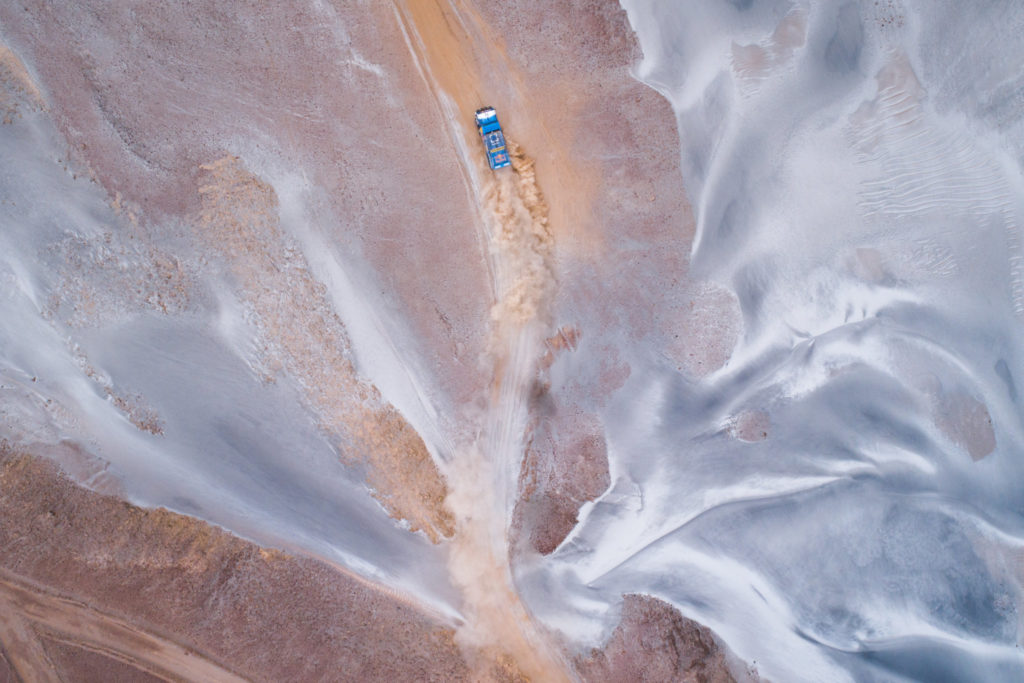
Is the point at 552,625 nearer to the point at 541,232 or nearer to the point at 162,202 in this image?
the point at 541,232

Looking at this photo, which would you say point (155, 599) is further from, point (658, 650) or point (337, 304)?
point (658, 650)

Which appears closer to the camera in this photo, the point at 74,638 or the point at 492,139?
the point at 74,638

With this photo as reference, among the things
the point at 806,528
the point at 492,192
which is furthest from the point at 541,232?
the point at 806,528

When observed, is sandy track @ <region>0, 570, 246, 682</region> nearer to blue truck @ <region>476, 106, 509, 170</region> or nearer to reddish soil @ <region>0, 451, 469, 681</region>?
reddish soil @ <region>0, 451, 469, 681</region>

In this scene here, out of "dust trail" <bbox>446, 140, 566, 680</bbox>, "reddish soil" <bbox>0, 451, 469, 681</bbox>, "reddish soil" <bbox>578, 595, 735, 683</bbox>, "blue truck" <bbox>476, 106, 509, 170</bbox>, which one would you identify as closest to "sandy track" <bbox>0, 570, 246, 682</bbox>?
"reddish soil" <bbox>0, 451, 469, 681</bbox>

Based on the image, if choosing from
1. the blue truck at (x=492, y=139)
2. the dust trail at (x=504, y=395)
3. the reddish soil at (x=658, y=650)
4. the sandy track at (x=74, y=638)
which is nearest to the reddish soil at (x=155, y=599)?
the sandy track at (x=74, y=638)

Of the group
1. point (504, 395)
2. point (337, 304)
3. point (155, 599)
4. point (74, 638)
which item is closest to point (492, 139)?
point (337, 304)
